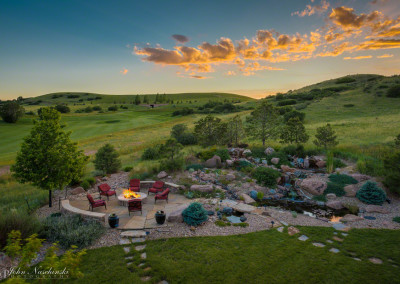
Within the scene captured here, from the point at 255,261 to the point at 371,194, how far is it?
343 inches

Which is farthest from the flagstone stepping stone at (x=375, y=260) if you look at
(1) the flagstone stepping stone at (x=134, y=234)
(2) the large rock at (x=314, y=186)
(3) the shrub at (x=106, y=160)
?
(3) the shrub at (x=106, y=160)

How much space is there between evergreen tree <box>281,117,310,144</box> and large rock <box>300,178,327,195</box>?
31.8 feet

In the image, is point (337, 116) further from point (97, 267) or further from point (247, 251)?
point (97, 267)

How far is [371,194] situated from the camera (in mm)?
11297

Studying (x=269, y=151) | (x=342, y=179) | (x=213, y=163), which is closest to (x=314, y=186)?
(x=342, y=179)

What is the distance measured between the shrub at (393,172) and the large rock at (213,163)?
1033 cm

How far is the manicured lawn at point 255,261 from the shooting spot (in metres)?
5.94

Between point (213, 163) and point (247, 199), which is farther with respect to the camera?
point (213, 163)

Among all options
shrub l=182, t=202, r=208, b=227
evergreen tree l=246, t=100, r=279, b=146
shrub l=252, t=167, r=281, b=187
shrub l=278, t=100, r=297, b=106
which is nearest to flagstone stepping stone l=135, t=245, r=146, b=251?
shrub l=182, t=202, r=208, b=227

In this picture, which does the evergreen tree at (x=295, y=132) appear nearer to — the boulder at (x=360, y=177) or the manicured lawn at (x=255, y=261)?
the boulder at (x=360, y=177)

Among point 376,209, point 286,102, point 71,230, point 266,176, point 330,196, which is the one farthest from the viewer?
point 286,102

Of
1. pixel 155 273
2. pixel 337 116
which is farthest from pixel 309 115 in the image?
pixel 155 273

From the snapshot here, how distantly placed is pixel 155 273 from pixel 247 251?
9.86ft

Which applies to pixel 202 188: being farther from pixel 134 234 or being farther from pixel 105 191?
pixel 105 191
